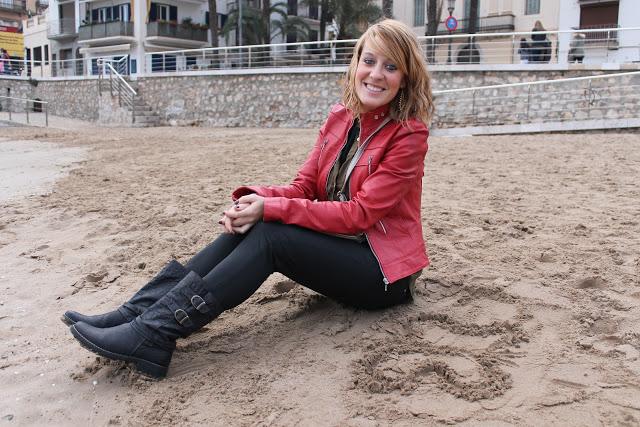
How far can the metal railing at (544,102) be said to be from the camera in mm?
12609

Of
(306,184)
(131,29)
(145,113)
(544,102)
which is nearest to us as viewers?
(306,184)

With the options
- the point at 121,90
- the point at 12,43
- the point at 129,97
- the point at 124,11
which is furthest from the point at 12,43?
the point at 129,97

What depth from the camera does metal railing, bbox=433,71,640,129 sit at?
496 inches

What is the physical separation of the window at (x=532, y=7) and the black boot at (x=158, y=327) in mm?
32154

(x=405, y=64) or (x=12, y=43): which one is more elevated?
(x=12, y=43)

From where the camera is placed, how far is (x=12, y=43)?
39.3 metres

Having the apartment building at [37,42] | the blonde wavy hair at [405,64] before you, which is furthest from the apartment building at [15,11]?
the blonde wavy hair at [405,64]

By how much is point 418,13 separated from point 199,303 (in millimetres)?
34817

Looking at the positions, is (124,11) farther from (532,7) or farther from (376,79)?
(376,79)

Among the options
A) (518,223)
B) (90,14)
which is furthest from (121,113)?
(518,223)

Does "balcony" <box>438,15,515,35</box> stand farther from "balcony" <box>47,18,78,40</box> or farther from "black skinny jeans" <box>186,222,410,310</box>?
"black skinny jeans" <box>186,222,410,310</box>

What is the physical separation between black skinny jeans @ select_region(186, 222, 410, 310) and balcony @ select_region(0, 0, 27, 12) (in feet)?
203

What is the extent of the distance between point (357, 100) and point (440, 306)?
3.26 ft

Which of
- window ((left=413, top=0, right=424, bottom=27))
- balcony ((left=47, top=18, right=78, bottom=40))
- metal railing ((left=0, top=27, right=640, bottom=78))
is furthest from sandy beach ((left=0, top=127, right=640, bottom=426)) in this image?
balcony ((left=47, top=18, right=78, bottom=40))
